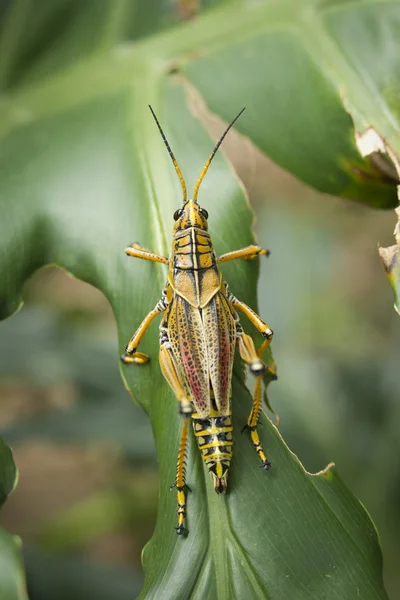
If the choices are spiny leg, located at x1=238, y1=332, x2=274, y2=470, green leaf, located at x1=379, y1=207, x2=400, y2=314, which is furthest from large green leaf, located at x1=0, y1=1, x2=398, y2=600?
green leaf, located at x1=379, y1=207, x2=400, y2=314

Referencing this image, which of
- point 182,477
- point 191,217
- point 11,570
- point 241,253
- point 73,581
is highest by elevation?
point 191,217

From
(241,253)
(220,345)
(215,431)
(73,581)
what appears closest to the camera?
(215,431)

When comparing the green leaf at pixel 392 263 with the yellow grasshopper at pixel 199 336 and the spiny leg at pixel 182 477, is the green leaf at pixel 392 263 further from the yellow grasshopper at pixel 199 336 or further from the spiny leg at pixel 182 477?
the spiny leg at pixel 182 477

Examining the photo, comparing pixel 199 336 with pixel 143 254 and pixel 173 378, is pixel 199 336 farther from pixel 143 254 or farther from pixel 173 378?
pixel 143 254

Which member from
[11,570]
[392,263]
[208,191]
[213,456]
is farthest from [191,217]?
[11,570]

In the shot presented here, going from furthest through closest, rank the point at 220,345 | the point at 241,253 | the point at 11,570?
the point at 241,253 → the point at 220,345 → the point at 11,570

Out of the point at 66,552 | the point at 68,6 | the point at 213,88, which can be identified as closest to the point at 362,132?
the point at 213,88

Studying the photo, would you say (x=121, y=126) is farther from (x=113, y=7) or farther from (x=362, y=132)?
(x=362, y=132)

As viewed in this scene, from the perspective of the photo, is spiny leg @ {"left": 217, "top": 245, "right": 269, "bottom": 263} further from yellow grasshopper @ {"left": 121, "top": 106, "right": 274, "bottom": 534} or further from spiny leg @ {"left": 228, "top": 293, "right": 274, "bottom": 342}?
spiny leg @ {"left": 228, "top": 293, "right": 274, "bottom": 342}
